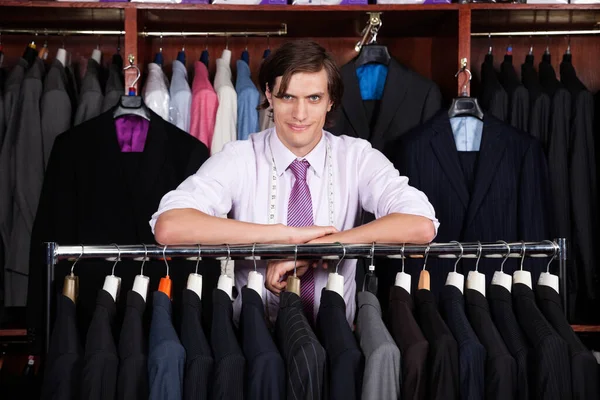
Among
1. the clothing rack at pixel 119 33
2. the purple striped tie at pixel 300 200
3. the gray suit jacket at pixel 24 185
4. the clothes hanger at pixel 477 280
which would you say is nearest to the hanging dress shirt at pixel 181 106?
the clothing rack at pixel 119 33

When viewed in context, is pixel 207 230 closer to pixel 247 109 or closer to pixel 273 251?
pixel 273 251

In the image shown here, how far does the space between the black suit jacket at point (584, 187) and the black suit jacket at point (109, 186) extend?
4.83ft

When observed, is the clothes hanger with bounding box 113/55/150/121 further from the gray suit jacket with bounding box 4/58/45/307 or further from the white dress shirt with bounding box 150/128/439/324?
the white dress shirt with bounding box 150/128/439/324

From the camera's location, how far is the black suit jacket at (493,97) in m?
3.38

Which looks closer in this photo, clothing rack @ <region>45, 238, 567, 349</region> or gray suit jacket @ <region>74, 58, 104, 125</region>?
clothing rack @ <region>45, 238, 567, 349</region>

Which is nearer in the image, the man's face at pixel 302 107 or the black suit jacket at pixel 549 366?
the black suit jacket at pixel 549 366

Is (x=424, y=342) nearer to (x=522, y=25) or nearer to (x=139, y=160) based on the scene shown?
(x=139, y=160)

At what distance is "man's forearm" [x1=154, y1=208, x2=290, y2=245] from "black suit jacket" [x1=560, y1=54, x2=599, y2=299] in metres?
1.76

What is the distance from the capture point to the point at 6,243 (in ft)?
10.8

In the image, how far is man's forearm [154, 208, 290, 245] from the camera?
2018mm

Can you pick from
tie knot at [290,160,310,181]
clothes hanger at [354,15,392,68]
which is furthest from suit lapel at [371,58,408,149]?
tie knot at [290,160,310,181]

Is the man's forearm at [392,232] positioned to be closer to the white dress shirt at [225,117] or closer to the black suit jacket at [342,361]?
the black suit jacket at [342,361]

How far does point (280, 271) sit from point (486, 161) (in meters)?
1.38

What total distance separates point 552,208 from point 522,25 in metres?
0.94
